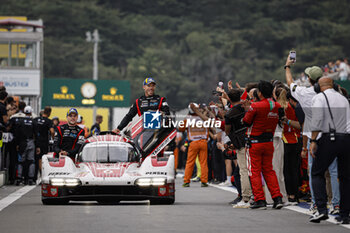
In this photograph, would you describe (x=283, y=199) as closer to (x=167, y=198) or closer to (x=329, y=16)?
(x=167, y=198)

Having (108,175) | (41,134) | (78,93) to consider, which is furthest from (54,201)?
(78,93)

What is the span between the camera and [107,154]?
13859 millimetres

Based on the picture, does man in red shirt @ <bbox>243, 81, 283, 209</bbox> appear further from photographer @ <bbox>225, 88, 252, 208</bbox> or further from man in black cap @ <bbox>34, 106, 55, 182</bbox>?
man in black cap @ <bbox>34, 106, 55, 182</bbox>

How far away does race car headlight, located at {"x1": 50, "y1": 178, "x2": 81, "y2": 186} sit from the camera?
13134mm

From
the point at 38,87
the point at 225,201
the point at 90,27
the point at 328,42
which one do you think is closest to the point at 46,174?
the point at 225,201

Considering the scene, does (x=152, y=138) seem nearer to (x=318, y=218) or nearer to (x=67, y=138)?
(x=67, y=138)

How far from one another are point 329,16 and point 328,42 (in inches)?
352

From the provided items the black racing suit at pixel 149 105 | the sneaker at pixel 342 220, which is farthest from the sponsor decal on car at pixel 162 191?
the sneaker at pixel 342 220

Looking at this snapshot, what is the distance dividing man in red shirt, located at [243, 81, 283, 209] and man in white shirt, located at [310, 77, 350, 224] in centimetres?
193

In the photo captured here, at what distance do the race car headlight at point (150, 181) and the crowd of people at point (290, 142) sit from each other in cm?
119

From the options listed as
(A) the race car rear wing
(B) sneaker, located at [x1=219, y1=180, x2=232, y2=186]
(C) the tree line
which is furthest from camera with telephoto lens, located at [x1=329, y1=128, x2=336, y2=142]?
(C) the tree line

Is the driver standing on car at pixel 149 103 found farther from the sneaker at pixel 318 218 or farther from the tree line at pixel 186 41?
the tree line at pixel 186 41

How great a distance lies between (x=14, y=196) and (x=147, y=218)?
5.26 m

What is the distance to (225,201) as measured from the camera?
48.4 feet
